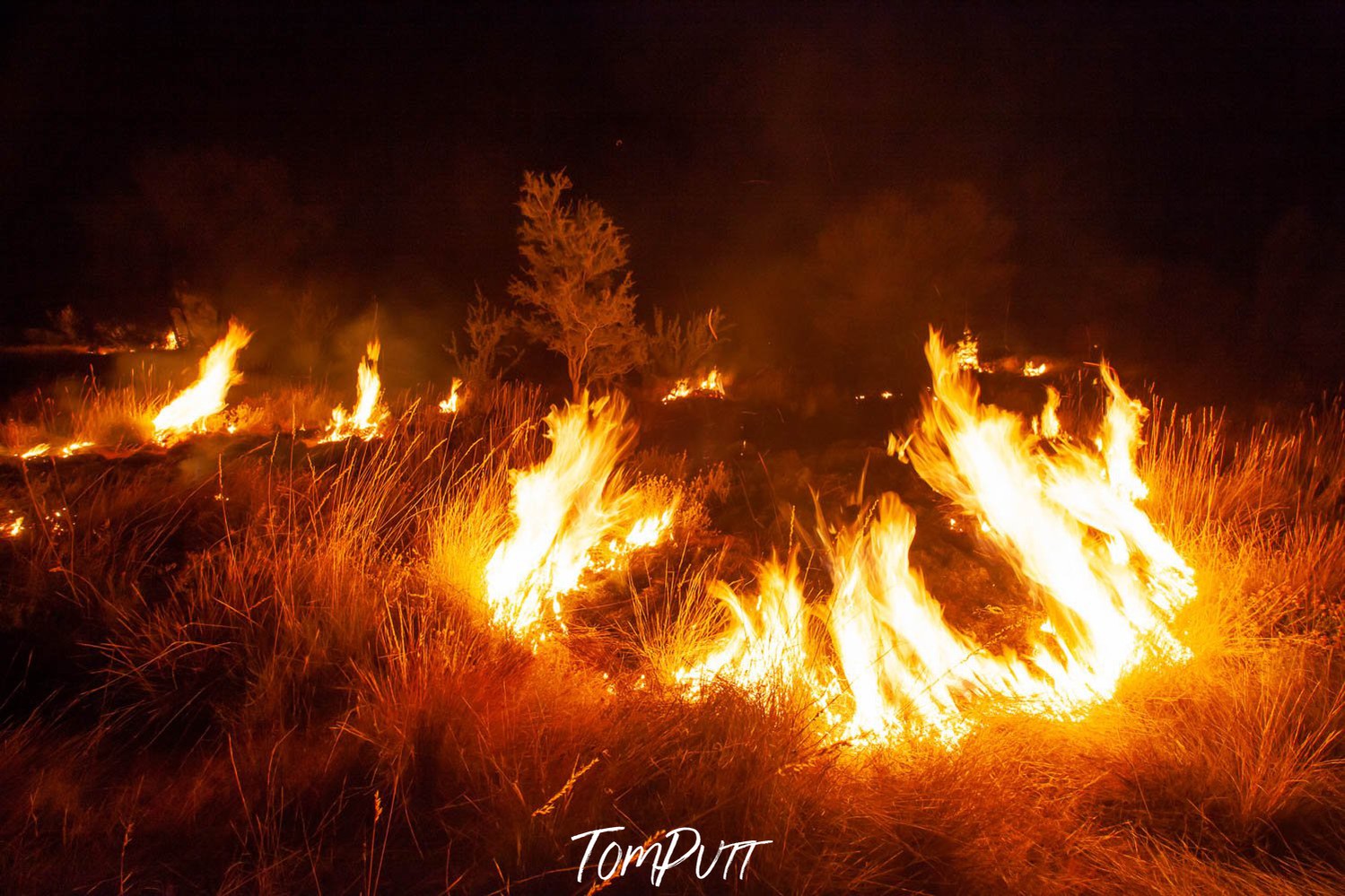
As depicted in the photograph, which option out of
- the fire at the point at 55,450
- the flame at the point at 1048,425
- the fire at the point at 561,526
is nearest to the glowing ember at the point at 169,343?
the fire at the point at 55,450

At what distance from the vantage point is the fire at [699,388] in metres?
10.9

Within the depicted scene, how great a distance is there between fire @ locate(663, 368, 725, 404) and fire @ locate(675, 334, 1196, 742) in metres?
5.74

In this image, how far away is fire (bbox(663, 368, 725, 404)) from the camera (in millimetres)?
10891

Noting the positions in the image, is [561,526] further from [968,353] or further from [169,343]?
[169,343]

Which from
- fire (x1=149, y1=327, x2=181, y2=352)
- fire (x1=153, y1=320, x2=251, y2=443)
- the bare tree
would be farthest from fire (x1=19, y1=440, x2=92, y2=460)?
fire (x1=149, y1=327, x2=181, y2=352)

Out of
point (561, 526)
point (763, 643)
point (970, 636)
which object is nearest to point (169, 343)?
point (561, 526)

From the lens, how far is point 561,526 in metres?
4.56

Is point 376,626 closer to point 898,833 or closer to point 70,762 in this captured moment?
point 70,762

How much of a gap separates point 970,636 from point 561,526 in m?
2.55

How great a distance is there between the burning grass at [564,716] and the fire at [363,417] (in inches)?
87.6

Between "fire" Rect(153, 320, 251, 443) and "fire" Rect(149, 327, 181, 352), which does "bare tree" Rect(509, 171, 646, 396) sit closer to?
"fire" Rect(153, 320, 251, 443)

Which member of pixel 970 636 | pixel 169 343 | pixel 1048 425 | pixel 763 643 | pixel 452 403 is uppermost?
pixel 169 343

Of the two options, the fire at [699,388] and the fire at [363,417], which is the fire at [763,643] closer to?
the fire at [363,417]

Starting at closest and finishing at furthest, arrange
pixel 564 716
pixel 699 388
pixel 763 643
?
1. pixel 564 716
2. pixel 763 643
3. pixel 699 388
